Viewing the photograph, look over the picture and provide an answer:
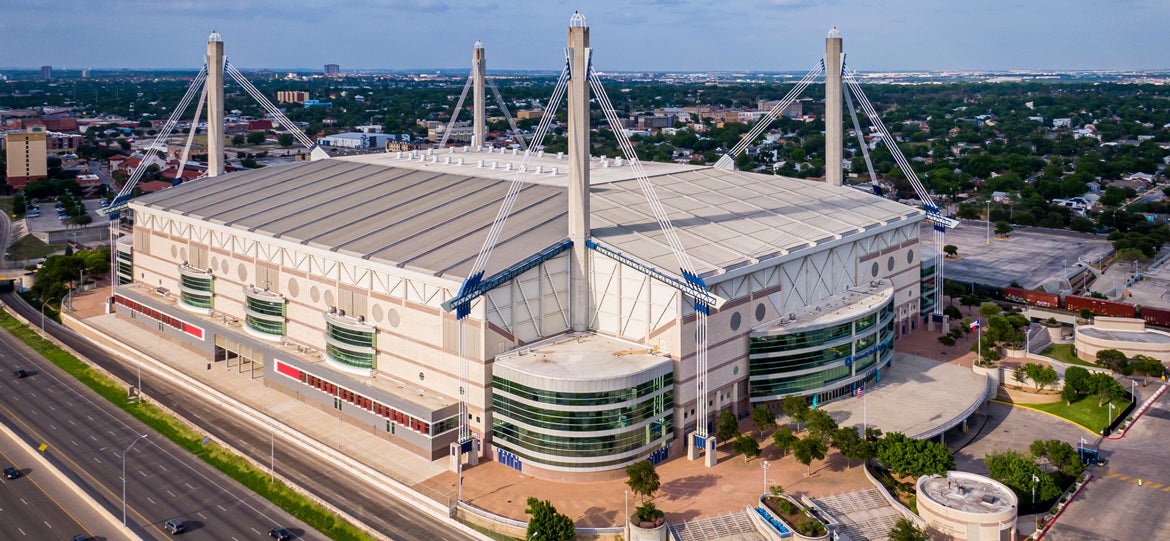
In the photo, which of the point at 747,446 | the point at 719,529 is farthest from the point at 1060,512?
the point at 719,529

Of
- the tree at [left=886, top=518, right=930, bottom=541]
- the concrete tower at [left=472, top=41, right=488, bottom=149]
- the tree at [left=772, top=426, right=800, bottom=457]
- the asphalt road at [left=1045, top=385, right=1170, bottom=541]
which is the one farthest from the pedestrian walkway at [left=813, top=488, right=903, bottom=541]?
the concrete tower at [left=472, top=41, right=488, bottom=149]

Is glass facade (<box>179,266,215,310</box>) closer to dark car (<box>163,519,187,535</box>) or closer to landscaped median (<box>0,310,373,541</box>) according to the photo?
landscaped median (<box>0,310,373,541</box>)

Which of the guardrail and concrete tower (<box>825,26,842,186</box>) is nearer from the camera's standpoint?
the guardrail

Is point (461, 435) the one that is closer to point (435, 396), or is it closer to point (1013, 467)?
point (435, 396)

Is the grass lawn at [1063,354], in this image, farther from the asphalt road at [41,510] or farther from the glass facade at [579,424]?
the asphalt road at [41,510]

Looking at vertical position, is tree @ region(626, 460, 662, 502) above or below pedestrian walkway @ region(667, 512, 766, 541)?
above

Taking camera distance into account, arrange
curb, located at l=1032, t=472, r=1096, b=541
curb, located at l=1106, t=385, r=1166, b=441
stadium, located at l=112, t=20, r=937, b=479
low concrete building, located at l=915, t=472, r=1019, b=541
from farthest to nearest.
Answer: curb, located at l=1106, t=385, r=1166, b=441
stadium, located at l=112, t=20, r=937, b=479
curb, located at l=1032, t=472, r=1096, b=541
low concrete building, located at l=915, t=472, r=1019, b=541

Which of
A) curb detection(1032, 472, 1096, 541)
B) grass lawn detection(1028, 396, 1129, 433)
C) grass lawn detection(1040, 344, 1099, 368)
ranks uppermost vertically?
grass lawn detection(1040, 344, 1099, 368)

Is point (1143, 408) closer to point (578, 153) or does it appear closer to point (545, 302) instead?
point (545, 302)
